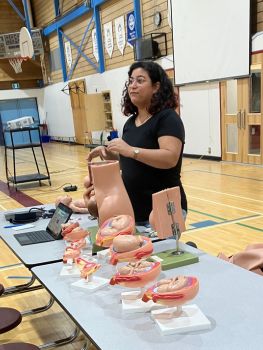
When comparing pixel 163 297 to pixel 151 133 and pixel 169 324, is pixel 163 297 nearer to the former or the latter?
pixel 169 324

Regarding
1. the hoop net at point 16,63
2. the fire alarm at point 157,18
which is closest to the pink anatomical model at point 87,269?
the fire alarm at point 157,18

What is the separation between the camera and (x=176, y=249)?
1.64 metres

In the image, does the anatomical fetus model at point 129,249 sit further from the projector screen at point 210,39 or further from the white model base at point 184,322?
the projector screen at point 210,39

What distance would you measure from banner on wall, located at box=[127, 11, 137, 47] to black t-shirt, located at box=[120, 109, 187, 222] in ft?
29.7

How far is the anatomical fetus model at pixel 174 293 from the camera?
1.10 metres

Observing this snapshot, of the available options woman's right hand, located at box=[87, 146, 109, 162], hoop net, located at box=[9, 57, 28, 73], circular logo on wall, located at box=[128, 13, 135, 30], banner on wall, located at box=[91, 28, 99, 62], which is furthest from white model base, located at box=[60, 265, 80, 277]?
hoop net, located at box=[9, 57, 28, 73]

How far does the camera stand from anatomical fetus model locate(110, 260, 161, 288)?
1214 mm

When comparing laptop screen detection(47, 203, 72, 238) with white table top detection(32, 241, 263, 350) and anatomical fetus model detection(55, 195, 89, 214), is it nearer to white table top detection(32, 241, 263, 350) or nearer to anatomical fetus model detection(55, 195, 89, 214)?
anatomical fetus model detection(55, 195, 89, 214)

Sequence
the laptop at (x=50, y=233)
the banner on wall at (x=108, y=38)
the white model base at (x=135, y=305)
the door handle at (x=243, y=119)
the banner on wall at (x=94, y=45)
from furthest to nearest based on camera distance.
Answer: the banner on wall at (x=94, y=45) → the banner on wall at (x=108, y=38) → the door handle at (x=243, y=119) → the laptop at (x=50, y=233) → the white model base at (x=135, y=305)

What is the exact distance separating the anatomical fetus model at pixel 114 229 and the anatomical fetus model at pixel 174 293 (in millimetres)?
412

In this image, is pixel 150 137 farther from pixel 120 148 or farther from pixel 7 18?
pixel 7 18

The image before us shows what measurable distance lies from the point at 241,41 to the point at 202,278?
651cm

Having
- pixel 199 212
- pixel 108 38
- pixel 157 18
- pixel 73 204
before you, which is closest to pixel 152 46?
pixel 157 18

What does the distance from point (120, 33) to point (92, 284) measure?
1063 centimetres
